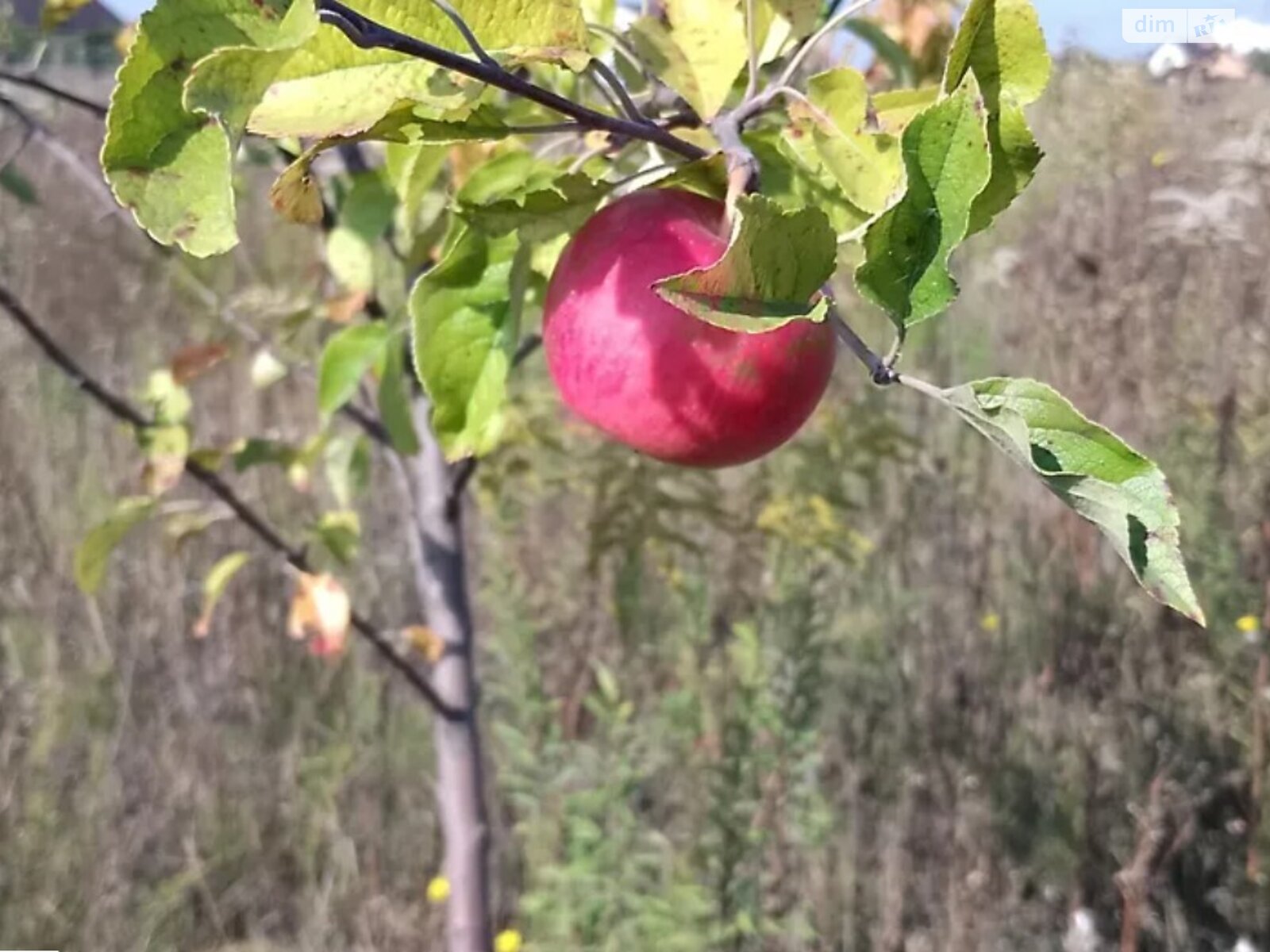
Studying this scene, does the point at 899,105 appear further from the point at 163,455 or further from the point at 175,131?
the point at 163,455

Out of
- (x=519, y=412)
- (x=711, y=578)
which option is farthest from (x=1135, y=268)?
(x=519, y=412)

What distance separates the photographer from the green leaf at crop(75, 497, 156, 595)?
942 mm


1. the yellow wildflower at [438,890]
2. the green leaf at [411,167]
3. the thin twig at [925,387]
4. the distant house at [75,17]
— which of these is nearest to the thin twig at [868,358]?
the thin twig at [925,387]

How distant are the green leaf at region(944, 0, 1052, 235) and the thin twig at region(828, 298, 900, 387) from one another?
0.21ft

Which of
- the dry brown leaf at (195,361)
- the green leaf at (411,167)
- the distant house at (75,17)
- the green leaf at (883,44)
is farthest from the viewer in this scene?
the distant house at (75,17)

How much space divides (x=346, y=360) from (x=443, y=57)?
45 centimetres

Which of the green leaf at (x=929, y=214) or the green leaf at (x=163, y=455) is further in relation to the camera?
the green leaf at (x=163, y=455)

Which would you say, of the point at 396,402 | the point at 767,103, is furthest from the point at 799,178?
the point at 396,402

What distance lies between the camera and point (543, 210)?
44 centimetres

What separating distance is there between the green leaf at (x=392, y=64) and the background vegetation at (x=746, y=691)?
0.69m

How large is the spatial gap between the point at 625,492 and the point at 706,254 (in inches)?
27.7

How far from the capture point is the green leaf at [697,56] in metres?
0.45

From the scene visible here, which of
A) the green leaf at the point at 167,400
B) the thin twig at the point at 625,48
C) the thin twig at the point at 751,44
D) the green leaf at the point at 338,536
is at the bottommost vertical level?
the green leaf at the point at 338,536

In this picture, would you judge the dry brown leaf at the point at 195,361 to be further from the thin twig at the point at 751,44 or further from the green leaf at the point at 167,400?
the thin twig at the point at 751,44
